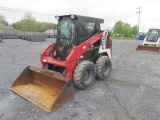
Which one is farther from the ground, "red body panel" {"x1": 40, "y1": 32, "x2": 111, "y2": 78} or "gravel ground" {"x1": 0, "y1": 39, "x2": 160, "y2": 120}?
"red body panel" {"x1": 40, "y1": 32, "x2": 111, "y2": 78}

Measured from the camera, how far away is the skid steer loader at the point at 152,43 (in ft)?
46.8

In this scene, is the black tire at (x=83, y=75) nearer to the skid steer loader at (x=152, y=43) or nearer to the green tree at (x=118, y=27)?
the skid steer loader at (x=152, y=43)

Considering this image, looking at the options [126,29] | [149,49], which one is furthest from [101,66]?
[126,29]

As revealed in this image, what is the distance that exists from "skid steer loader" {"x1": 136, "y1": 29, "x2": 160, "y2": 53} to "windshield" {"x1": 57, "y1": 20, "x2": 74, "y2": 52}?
10.5 metres

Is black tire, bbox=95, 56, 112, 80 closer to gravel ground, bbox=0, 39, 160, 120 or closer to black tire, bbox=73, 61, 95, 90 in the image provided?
gravel ground, bbox=0, 39, 160, 120

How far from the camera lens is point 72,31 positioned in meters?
5.55

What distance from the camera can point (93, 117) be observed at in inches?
162

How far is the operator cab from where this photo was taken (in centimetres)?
552

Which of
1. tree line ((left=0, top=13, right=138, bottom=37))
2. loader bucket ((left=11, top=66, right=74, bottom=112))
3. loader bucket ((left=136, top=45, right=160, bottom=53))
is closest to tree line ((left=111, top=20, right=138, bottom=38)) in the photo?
tree line ((left=0, top=13, right=138, bottom=37))

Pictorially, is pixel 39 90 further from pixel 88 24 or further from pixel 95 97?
pixel 88 24

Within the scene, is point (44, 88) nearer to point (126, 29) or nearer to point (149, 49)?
point (149, 49)

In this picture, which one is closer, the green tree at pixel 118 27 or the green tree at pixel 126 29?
the green tree at pixel 126 29

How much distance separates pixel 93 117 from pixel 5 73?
4671 millimetres

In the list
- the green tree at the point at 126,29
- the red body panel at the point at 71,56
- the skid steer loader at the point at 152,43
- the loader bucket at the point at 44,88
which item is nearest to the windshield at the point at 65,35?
the red body panel at the point at 71,56
